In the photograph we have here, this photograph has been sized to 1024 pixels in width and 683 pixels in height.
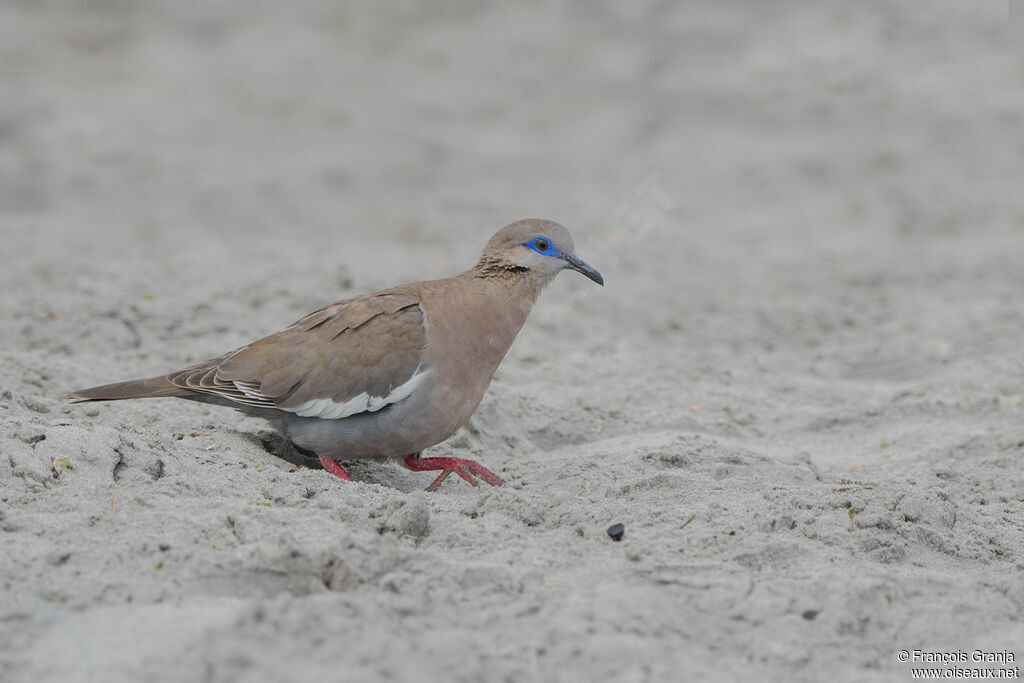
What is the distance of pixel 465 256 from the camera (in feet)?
26.3

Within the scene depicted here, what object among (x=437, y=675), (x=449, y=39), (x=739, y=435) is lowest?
(x=739, y=435)

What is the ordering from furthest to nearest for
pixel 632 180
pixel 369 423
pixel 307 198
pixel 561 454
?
pixel 632 180
pixel 307 198
pixel 561 454
pixel 369 423

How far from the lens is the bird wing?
4.36m

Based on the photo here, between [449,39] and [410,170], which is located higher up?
[449,39]

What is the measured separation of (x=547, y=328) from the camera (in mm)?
6980

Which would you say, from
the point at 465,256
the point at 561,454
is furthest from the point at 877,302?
the point at 561,454

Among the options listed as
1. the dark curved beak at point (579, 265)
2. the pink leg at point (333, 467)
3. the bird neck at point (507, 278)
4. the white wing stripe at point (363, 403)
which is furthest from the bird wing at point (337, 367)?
the dark curved beak at point (579, 265)

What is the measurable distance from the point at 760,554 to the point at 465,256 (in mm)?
4893

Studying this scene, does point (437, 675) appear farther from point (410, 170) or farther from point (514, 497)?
point (410, 170)

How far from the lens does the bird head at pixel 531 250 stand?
15.5ft

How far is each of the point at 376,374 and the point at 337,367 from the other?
0.56ft

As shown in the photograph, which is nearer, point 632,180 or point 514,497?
point 514,497

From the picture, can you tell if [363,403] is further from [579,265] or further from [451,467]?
[579,265]

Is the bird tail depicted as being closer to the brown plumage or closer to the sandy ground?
the brown plumage
